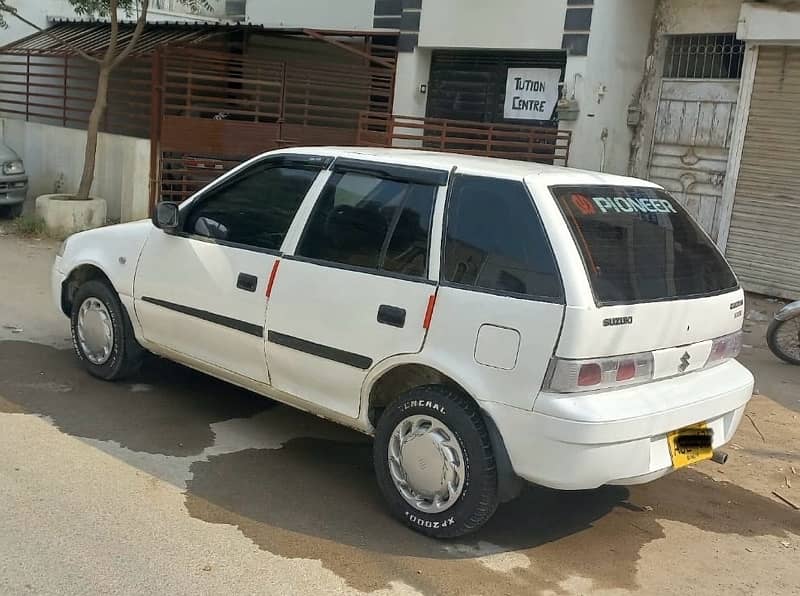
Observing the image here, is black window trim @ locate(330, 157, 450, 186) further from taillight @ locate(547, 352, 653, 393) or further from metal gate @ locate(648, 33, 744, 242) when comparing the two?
metal gate @ locate(648, 33, 744, 242)

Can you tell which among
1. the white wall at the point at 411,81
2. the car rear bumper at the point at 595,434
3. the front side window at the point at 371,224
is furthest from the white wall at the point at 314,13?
the car rear bumper at the point at 595,434

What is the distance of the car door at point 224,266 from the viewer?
470cm

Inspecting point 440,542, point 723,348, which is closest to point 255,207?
point 440,542

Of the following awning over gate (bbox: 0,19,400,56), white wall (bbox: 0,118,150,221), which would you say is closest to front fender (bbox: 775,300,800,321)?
awning over gate (bbox: 0,19,400,56)

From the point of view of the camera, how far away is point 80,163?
43.4 ft

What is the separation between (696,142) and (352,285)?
7.70 meters

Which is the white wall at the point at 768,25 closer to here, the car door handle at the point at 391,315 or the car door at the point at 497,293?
the car door at the point at 497,293

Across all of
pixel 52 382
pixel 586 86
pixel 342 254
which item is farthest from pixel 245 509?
→ pixel 586 86

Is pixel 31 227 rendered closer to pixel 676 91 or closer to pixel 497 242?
pixel 676 91

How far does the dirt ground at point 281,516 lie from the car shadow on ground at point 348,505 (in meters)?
0.01

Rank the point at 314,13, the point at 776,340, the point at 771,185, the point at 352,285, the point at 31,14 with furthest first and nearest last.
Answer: the point at 31,14 < the point at 314,13 < the point at 771,185 < the point at 776,340 < the point at 352,285

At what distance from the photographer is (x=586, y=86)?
1079cm

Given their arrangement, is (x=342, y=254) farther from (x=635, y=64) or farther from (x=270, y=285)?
(x=635, y=64)

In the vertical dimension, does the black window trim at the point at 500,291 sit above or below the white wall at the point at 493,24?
below
